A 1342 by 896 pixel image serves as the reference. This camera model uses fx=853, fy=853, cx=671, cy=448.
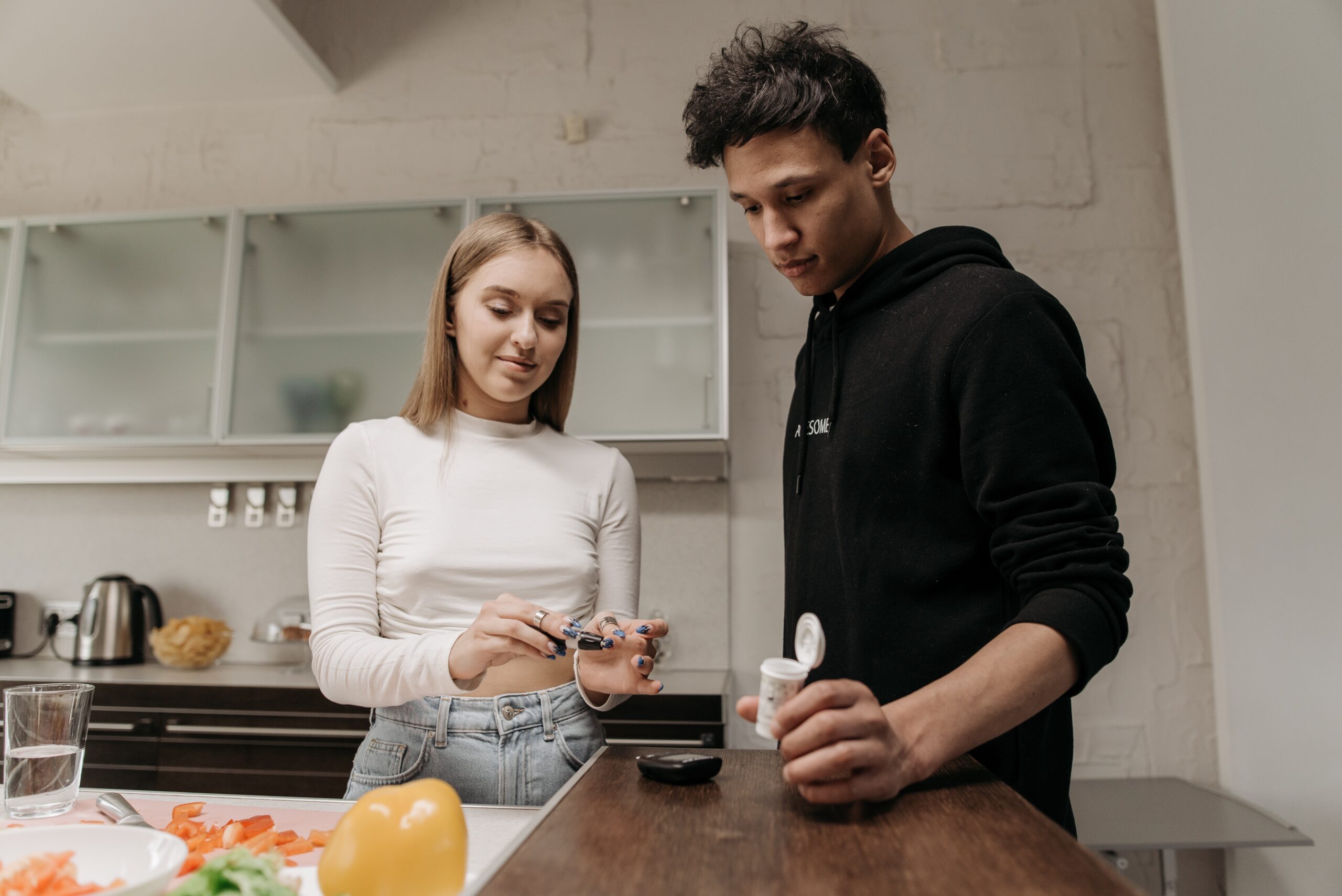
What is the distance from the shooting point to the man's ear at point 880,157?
104cm

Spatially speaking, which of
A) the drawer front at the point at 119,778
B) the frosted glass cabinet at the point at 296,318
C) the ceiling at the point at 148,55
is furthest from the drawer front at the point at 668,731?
the ceiling at the point at 148,55

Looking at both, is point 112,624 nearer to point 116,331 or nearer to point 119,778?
point 119,778

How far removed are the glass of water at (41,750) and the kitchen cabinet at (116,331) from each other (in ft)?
5.59

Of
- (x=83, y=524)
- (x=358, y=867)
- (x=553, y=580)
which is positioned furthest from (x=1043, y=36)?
(x=83, y=524)

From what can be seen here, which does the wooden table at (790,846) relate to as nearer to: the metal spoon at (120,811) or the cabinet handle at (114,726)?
the metal spoon at (120,811)

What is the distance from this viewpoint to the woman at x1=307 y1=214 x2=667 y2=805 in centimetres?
104

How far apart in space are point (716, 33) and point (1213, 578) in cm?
215

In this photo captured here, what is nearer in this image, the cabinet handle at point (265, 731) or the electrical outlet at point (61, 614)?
the cabinet handle at point (265, 731)

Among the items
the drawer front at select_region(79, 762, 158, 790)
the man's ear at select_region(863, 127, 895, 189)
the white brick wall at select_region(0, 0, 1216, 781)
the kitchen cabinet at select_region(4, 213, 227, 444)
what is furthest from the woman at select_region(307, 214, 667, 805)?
the kitchen cabinet at select_region(4, 213, 227, 444)

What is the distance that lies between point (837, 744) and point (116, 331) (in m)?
2.67

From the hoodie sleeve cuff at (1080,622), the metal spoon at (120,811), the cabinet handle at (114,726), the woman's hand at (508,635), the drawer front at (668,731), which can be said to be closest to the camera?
the hoodie sleeve cuff at (1080,622)

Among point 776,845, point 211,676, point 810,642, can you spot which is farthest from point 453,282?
point 211,676

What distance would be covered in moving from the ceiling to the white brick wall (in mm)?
77

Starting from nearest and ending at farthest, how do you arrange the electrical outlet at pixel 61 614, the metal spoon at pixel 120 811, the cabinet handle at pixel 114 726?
the metal spoon at pixel 120 811 → the cabinet handle at pixel 114 726 → the electrical outlet at pixel 61 614
